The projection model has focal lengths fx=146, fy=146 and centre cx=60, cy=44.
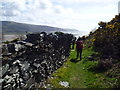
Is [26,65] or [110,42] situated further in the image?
[110,42]

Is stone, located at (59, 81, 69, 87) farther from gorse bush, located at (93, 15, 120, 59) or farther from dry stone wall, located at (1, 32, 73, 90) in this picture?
gorse bush, located at (93, 15, 120, 59)

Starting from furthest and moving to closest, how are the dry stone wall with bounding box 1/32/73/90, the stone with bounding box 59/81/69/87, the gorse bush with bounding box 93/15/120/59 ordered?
the gorse bush with bounding box 93/15/120/59 < the stone with bounding box 59/81/69/87 < the dry stone wall with bounding box 1/32/73/90

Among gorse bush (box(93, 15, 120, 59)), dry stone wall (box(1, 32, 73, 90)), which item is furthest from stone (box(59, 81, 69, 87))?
gorse bush (box(93, 15, 120, 59))

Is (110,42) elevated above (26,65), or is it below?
above

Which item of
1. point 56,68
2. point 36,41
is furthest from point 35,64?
point 56,68

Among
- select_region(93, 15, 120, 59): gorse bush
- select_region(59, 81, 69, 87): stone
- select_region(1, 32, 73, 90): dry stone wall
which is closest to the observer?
select_region(1, 32, 73, 90): dry stone wall

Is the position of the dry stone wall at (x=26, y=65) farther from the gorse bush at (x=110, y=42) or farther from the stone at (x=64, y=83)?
the gorse bush at (x=110, y=42)

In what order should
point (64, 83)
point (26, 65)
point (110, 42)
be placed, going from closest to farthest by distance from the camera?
point (26, 65) → point (64, 83) → point (110, 42)

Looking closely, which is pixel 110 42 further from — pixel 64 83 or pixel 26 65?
pixel 26 65

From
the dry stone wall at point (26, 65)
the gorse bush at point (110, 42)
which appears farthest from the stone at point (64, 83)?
the gorse bush at point (110, 42)

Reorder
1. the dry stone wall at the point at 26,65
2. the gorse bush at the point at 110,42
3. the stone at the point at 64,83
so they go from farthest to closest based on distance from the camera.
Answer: the gorse bush at the point at 110,42, the stone at the point at 64,83, the dry stone wall at the point at 26,65

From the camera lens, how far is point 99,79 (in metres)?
12.0

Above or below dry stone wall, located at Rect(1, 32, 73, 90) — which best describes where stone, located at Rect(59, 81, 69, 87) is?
below

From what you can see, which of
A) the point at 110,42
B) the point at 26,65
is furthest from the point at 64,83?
the point at 110,42
